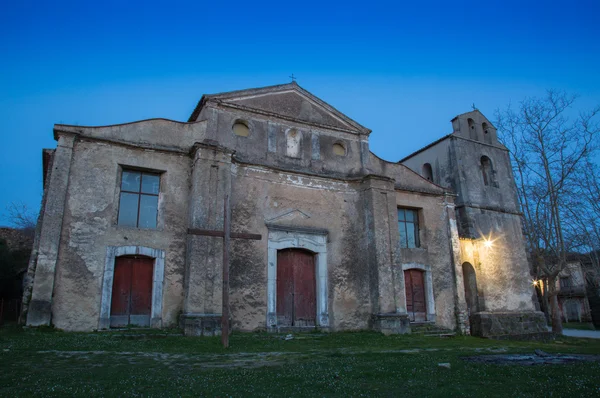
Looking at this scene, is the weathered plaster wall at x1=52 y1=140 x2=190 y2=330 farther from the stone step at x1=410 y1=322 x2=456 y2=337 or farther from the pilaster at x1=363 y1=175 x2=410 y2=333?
the stone step at x1=410 y1=322 x2=456 y2=337

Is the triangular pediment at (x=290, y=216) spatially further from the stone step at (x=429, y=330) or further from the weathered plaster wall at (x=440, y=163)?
the weathered plaster wall at (x=440, y=163)

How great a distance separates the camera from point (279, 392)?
509cm

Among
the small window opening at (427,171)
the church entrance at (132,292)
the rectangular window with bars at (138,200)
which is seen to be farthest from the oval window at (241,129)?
the small window opening at (427,171)

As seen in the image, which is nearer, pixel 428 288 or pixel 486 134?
pixel 428 288

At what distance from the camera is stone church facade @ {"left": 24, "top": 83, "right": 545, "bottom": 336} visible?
11180 mm

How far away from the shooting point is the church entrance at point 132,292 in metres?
11.3

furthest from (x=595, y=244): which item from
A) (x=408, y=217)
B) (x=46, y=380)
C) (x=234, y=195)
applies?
(x=46, y=380)

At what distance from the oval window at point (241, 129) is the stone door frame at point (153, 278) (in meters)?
4.78

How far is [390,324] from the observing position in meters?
13.5

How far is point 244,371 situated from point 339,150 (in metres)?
11.0

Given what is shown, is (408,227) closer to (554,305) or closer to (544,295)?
(554,305)

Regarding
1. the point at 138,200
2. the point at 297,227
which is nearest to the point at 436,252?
the point at 297,227

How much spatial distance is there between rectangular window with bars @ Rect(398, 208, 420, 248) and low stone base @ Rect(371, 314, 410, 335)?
3.40m

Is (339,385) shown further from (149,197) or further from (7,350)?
(149,197)
